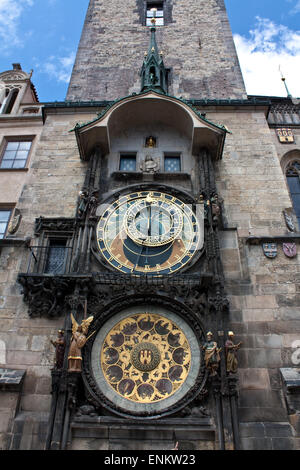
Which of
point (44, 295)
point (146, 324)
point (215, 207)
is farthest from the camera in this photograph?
point (215, 207)

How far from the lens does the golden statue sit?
705 cm

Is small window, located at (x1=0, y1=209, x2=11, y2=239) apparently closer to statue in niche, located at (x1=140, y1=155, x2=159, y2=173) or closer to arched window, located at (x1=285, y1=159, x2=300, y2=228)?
statue in niche, located at (x1=140, y1=155, x2=159, y2=173)

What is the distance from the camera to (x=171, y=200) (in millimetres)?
9742

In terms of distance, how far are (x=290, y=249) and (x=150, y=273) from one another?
123 inches

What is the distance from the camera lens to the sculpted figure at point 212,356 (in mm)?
7020

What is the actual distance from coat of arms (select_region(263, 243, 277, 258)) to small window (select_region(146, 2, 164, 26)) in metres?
12.1

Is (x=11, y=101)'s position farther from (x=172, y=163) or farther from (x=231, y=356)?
(x=231, y=356)

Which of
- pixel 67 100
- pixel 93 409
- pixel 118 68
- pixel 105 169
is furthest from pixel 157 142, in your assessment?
pixel 93 409

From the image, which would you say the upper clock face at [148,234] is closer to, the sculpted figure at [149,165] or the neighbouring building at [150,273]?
the neighbouring building at [150,273]

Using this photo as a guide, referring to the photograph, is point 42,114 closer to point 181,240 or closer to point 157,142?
point 157,142

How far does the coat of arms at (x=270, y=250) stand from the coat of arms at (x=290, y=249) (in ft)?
0.65

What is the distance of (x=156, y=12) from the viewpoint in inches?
699

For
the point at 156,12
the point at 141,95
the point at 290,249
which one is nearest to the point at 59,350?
the point at 290,249

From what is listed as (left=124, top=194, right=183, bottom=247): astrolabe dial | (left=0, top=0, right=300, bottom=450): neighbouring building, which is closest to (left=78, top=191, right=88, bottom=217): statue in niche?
(left=0, top=0, right=300, bottom=450): neighbouring building
